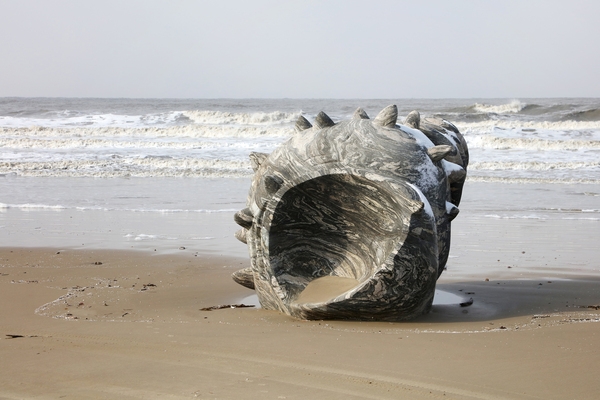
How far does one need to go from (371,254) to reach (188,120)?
31075 millimetres

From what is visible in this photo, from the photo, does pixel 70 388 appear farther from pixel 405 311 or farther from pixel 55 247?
pixel 55 247

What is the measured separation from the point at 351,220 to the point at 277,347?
148 centimetres

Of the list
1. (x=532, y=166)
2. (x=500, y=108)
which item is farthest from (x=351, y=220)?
(x=500, y=108)

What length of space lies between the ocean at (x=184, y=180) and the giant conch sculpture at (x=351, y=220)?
9.18ft

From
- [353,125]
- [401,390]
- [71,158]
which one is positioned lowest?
[71,158]

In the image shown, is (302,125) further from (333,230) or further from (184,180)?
(184,180)

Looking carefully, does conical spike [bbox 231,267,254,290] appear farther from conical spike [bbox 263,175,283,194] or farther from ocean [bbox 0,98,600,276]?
ocean [bbox 0,98,600,276]

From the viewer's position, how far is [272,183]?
Result: 4.81 metres

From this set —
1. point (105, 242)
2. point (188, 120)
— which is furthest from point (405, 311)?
point (188, 120)

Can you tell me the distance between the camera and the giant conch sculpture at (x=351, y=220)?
14.5 ft

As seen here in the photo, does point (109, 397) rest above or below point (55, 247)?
above

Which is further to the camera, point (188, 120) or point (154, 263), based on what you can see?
point (188, 120)

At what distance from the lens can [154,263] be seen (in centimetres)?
724

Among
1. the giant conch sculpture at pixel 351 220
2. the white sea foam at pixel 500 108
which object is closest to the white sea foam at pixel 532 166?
the giant conch sculpture at pixel 351 220
